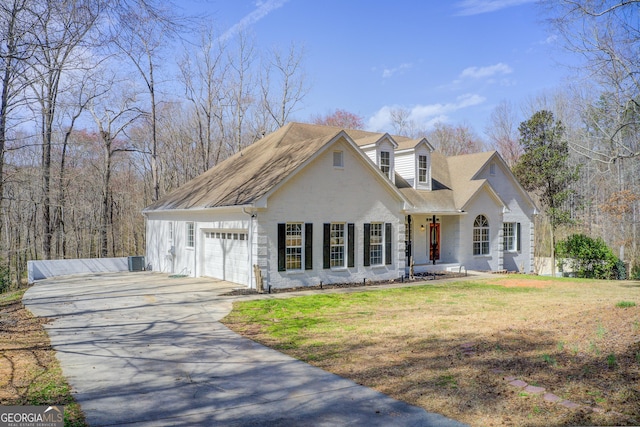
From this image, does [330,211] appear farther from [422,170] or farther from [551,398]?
[551,398]

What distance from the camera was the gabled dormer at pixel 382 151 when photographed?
64.5ft

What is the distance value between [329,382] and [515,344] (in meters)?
3.54

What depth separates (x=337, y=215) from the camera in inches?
677

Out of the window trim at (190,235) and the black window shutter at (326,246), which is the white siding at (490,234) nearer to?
the black window shutter at (326,246)

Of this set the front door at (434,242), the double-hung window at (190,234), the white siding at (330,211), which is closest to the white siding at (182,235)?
the double-hung window at (190,234)

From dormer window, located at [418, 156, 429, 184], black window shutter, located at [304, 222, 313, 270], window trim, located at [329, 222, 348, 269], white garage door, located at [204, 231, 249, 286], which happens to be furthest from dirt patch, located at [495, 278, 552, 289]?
white garage door, located at [204, 231, 249, 286]

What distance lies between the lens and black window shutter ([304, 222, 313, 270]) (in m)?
16.3

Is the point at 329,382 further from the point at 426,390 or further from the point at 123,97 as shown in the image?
the point at 123,97

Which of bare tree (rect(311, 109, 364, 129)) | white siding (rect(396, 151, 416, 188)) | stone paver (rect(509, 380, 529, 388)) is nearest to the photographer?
stone paver (rect(509, 380, 529, 388))

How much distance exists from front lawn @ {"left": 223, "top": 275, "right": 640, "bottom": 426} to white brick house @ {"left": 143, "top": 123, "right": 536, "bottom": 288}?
118 inches

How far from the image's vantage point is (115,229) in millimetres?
35750

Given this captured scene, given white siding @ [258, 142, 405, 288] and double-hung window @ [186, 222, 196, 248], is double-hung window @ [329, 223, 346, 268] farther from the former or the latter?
double-hung window @ [186, 222, 196, 248]

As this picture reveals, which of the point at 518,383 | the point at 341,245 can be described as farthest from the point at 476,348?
the point at 341,245

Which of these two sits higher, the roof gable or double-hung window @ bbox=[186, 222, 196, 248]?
the roof gable
